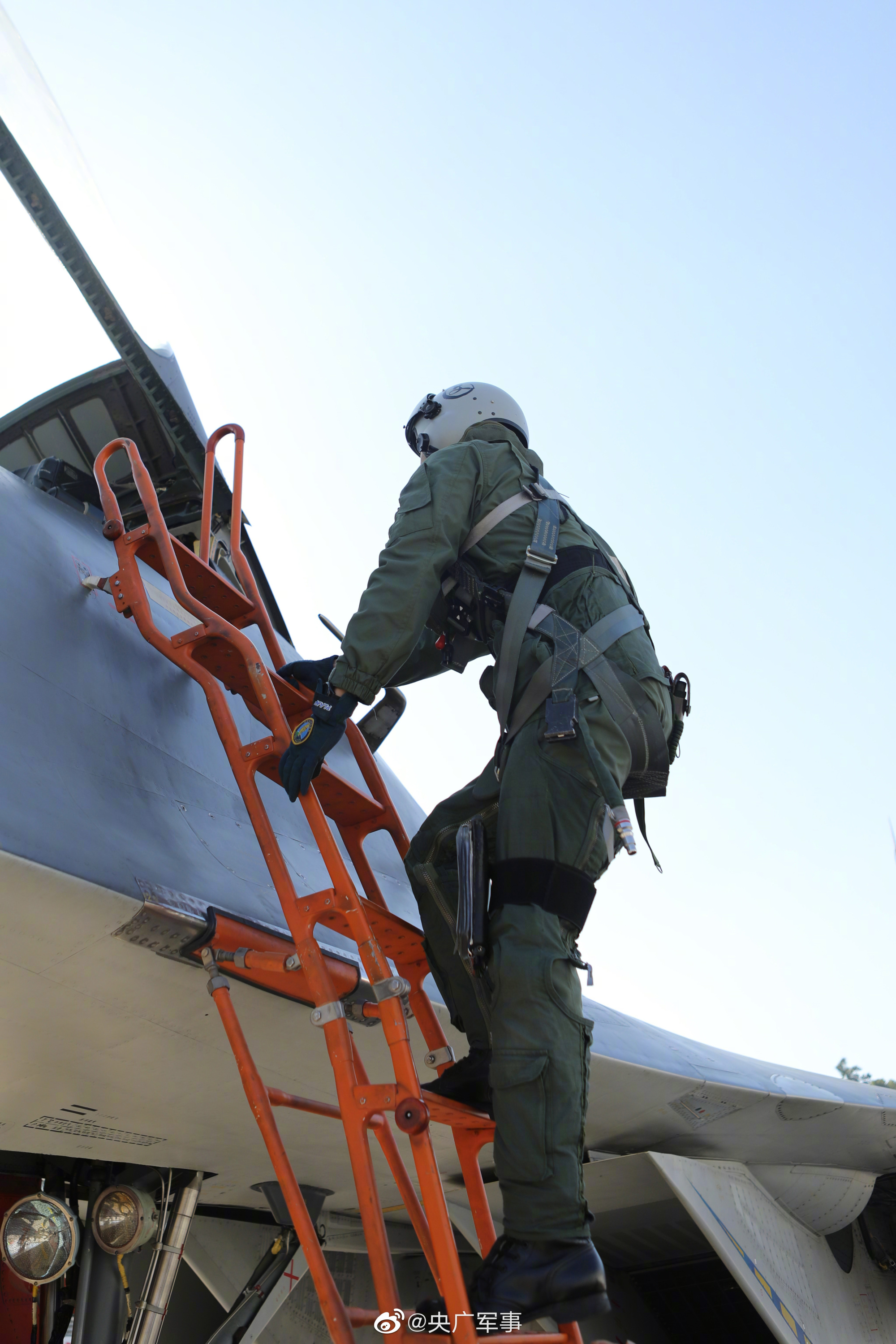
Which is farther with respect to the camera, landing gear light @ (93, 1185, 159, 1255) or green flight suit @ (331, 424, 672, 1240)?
landing gear light @ (93, 1185, 159, 1255)

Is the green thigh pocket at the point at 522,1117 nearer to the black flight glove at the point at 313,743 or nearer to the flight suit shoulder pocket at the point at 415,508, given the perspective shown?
the black flight glove at the point at 313,743

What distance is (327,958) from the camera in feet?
9.17

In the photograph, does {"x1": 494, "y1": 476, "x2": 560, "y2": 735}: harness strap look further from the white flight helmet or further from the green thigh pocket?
the green thigh pocket

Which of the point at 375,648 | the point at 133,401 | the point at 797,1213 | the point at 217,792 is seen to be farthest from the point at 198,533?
the point at 797,1213

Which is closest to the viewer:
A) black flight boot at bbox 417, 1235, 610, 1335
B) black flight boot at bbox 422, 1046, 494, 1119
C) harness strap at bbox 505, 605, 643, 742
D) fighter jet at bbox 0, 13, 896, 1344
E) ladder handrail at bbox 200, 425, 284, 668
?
black flight boot at bbox 417, 1235, 610, 1335

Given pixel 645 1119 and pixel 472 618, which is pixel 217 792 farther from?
pixel 645 1119

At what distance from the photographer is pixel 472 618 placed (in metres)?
3.01

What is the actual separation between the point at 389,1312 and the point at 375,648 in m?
1.43

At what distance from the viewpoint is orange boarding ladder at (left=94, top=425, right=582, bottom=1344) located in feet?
6.95

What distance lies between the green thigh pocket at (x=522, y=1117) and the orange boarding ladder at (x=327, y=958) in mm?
176

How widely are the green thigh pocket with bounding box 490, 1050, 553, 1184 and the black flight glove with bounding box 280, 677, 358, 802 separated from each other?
2.54 feet

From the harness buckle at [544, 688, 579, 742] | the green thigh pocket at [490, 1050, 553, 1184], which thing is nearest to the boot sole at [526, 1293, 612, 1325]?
the green thigh pocket at [490, 1050, 553, 1184]

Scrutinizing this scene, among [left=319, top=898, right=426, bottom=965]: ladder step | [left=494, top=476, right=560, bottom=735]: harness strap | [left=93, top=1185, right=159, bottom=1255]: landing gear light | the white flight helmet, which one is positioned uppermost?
the white flight helmet

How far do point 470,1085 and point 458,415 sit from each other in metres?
2.11
